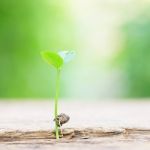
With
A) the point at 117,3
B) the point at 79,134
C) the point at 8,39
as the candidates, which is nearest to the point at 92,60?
the point at 117,3

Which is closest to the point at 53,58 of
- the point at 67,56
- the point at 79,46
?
the point at 67,56

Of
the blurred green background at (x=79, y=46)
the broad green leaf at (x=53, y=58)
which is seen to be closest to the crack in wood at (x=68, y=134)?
the broad green leaf at (x=53, y=58)

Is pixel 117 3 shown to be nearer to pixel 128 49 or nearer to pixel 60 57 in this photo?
pixel 128 49

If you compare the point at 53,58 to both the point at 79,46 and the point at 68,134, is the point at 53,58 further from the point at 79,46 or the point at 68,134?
the point at 79,46

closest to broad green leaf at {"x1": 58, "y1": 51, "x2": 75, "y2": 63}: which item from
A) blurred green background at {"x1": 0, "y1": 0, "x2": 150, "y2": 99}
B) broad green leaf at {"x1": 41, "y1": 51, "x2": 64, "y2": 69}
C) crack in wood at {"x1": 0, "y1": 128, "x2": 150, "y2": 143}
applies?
broad green leaf at {"x1": 41, "y1": 51, "x2": 64, "y2": 69}

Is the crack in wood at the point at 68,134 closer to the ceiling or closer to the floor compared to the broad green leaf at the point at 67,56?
closer to the floor

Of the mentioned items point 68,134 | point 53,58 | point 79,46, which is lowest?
point 68,134

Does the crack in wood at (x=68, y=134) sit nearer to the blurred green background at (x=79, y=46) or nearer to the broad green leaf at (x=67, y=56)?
the broad green leaf at (x=67, y=56)

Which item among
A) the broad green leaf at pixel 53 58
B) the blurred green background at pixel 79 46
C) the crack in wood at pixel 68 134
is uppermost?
the blurred green background at pixel 79 46

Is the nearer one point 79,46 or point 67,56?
point 67,56
